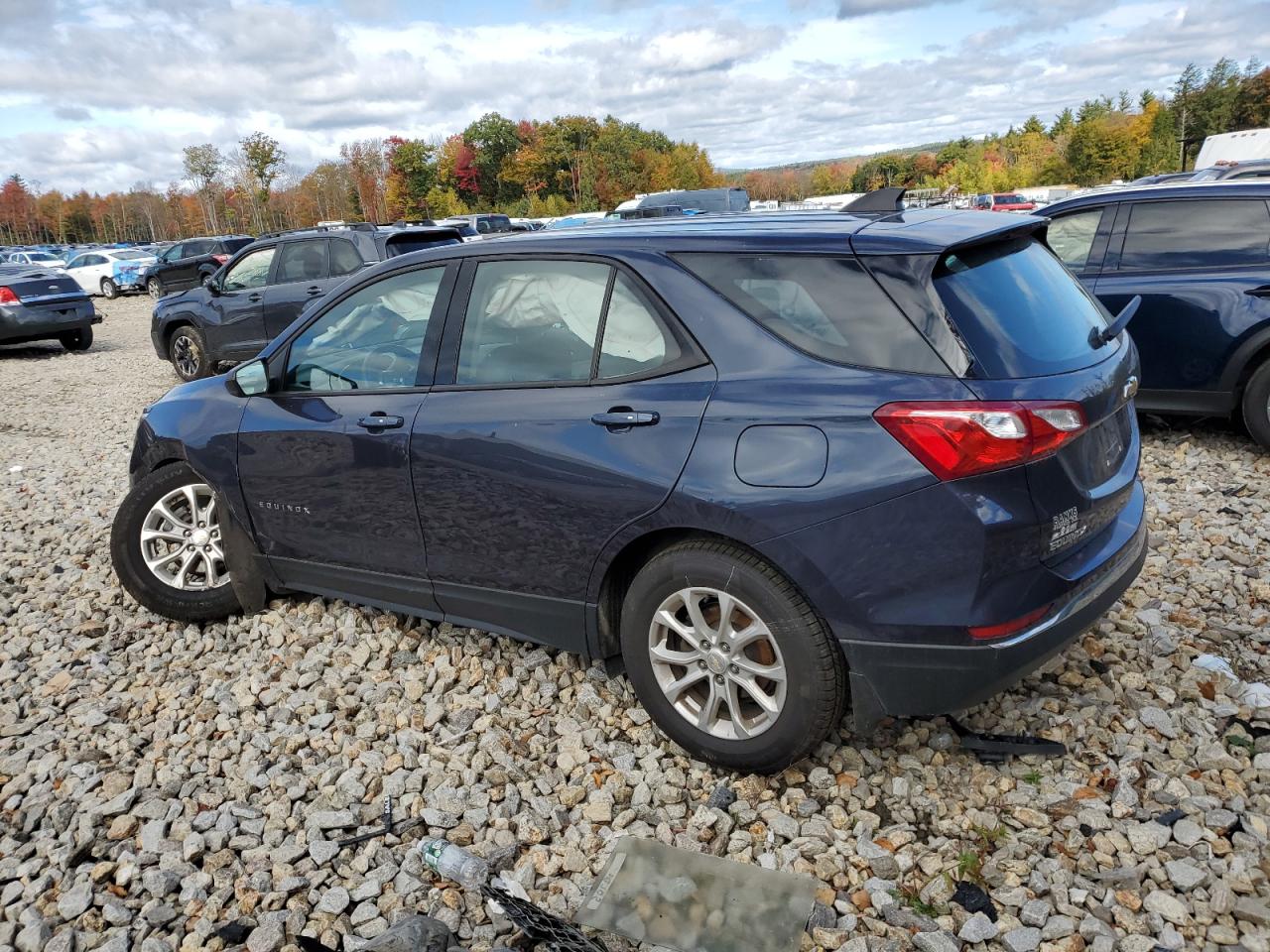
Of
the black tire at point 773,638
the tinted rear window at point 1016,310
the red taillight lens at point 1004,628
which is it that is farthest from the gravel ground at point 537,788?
the tinted rear window at point 1016,310

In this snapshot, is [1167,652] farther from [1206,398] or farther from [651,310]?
[1206,398]

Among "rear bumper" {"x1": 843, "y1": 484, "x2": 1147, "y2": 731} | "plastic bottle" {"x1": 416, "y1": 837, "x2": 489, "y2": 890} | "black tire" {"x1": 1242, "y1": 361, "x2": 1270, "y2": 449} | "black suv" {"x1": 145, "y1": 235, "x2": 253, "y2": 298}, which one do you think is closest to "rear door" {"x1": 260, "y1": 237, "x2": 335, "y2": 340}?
"black suv" {"x1": 145, "y1": 235, "x2": 253, "y2": 298}

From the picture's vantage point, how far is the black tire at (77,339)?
17.2 meters

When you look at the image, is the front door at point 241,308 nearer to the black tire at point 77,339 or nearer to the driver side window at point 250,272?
the driver side window at point 250,272

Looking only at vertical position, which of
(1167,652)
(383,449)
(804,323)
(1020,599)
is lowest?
(1167,652)

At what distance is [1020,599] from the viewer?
9.22 ft

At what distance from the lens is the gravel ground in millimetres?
2809

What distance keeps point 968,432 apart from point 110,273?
36.0m

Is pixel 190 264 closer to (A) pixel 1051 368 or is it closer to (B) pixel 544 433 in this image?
(B) pixel 544 433

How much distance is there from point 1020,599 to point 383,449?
2.40 metres

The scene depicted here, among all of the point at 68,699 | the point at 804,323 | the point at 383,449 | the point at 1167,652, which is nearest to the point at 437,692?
the point at 383,449

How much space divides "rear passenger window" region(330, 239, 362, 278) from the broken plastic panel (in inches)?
377

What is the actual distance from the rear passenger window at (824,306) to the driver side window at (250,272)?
1028cm

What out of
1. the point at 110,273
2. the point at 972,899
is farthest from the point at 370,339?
the point at 110,273
